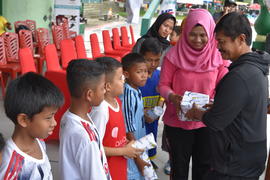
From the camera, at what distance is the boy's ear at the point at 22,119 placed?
1.24 metres

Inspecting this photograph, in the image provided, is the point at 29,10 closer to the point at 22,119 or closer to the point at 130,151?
the point at 130,151

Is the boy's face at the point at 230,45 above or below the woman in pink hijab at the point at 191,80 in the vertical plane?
above

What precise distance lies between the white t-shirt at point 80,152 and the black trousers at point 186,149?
2.63 feet

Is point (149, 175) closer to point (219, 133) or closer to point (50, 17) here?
point (219, 133)

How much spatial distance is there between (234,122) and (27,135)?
0.98 metres

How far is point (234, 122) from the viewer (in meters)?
1.53

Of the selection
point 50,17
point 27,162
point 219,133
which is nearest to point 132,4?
point 219,133

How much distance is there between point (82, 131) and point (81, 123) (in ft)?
0.20

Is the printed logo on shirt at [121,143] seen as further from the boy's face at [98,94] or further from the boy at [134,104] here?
the boy's face at [98,94]

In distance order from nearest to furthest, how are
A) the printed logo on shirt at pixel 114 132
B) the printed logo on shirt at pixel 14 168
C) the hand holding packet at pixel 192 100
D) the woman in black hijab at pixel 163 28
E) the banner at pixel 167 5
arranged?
the printed logo on shirt at pixel 14 168
the printed logo on shirt at pixel 114 132
the hand holding packet at pixel 192 100
the woman in black hijab at pixel 163 28
the banner at pixel 167 5

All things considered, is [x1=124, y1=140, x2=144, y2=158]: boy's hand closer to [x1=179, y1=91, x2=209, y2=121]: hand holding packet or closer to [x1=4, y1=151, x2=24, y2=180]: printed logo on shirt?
[x1=179, y1=91, x2=209, y2=121]: hand holding packet

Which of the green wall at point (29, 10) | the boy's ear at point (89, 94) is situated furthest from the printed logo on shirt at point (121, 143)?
the green wall at point (29, 10)

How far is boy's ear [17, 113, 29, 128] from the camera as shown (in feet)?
4.08

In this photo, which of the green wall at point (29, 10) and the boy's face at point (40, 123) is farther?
the green wall at point (29, 10)
